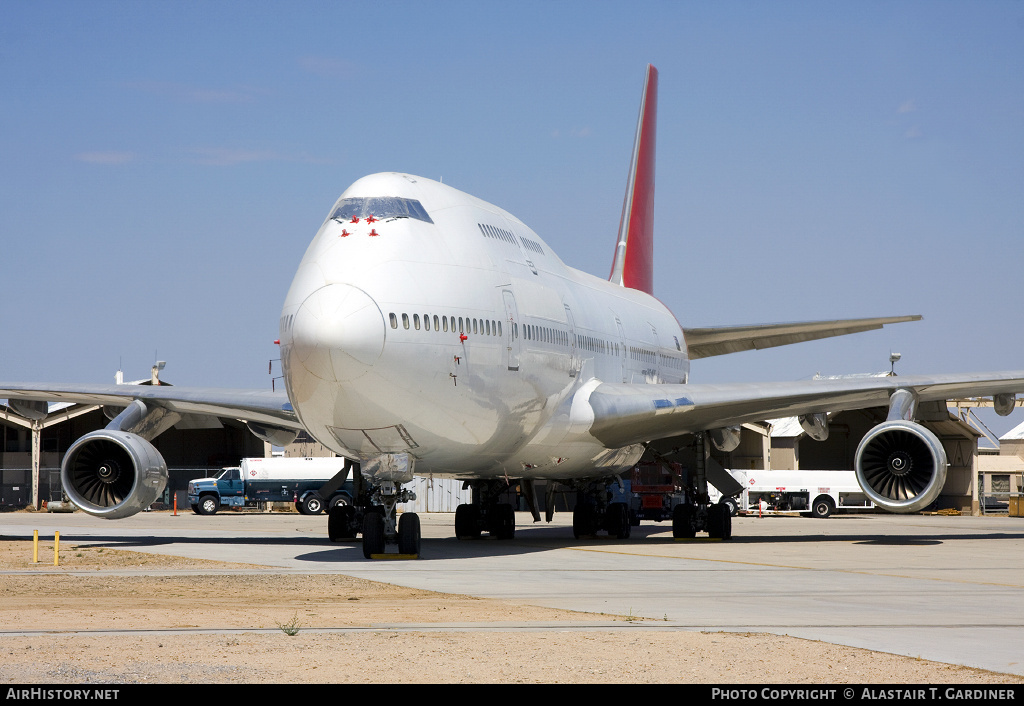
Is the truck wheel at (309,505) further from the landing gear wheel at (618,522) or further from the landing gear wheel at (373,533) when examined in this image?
the landing gear wheel at (373,533)

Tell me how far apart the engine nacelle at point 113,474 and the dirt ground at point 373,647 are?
770cm

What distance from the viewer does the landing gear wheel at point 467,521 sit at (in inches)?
914

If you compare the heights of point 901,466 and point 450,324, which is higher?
point 450,324

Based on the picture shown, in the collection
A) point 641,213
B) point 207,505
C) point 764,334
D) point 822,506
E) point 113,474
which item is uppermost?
point 641,213

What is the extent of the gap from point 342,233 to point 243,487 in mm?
35472

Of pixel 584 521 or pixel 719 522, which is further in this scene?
pixel 584 521

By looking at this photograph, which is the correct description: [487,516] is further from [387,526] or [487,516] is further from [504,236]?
[504,236]

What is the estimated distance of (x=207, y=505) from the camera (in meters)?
48.4

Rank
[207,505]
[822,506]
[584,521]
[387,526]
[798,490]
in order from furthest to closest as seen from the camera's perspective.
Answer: [798,490] → [822,506] → [207,505] → [584,521] → [387,526]

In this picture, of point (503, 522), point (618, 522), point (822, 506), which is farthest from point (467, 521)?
point (822, 506)

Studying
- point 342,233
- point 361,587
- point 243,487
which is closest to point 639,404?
point 342,233

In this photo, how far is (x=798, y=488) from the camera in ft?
163

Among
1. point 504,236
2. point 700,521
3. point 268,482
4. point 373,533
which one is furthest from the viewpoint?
point 268,482

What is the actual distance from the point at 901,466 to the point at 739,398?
2.96 meters
